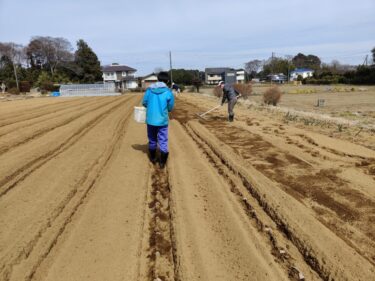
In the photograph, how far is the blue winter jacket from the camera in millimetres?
6031

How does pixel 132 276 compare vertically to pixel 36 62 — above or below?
below

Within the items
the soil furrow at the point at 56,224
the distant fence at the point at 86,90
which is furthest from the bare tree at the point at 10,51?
the soil furrow at the point at 56,224

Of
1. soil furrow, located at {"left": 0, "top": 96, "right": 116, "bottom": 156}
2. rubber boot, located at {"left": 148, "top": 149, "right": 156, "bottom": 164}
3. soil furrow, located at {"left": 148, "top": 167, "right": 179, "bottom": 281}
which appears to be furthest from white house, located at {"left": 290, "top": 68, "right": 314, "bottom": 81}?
soil furrow, located at {"left": 148, "top": 167, "right": 179, "bottom": 281}

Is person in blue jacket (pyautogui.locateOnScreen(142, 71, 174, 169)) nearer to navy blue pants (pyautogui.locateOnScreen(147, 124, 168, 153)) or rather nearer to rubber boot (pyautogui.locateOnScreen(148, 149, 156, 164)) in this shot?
navy blue pants (pyautogui.locateOnScreen(147, 124, 168, 153))

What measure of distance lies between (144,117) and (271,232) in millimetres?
3760

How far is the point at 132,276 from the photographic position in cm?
292

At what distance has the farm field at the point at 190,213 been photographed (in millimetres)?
3059

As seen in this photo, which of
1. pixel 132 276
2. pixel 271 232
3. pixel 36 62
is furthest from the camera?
pixel 36 62

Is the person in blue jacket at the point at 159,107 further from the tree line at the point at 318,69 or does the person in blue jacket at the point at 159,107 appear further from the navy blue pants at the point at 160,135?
the tree line at the point at 318,69

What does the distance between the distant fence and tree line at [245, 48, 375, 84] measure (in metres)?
43.6

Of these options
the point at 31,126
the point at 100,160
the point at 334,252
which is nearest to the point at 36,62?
the point at 31,126

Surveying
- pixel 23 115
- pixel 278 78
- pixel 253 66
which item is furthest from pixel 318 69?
pixel 23 115

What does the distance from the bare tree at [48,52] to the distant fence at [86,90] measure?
28.8 m

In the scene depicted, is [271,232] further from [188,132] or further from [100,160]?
[188,132]
